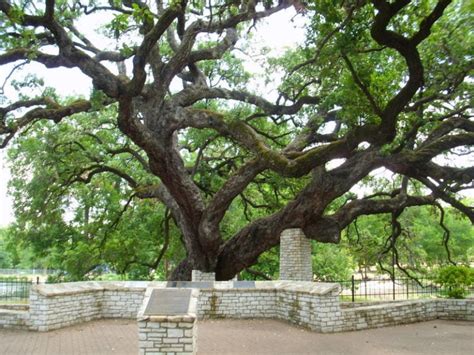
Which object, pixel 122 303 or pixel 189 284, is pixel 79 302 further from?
pixel 189 284

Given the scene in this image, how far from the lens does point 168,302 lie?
6793 mm

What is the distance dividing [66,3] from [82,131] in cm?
485

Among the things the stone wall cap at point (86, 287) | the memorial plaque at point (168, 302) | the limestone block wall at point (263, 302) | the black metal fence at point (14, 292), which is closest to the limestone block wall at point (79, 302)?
the stone wall cap at point (86, 287)

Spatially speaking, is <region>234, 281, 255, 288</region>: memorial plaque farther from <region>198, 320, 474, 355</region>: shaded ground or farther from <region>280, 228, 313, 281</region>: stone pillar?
<region>280, 228, 313, 281</region>: stone pillar

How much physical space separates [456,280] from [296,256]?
4331mm

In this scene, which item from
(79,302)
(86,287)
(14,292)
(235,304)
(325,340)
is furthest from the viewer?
(14,292)

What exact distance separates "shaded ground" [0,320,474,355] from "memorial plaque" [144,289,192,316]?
3.80 ft

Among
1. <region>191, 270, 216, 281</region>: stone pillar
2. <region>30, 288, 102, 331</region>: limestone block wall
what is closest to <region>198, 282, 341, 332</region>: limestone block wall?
<region>30, 288, 102, 331</region>: limestone block wall

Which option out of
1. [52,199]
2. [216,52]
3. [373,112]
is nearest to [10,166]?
[52,199]

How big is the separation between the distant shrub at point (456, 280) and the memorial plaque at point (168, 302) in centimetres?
811

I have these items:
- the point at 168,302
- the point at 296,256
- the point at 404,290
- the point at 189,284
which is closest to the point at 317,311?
the point at 189,284

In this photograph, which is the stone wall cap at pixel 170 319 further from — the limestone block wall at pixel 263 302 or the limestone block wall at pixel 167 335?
the limestone block wall at pixel 263 302

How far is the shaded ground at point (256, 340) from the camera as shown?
7.85m

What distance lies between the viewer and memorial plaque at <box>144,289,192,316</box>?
641cm
